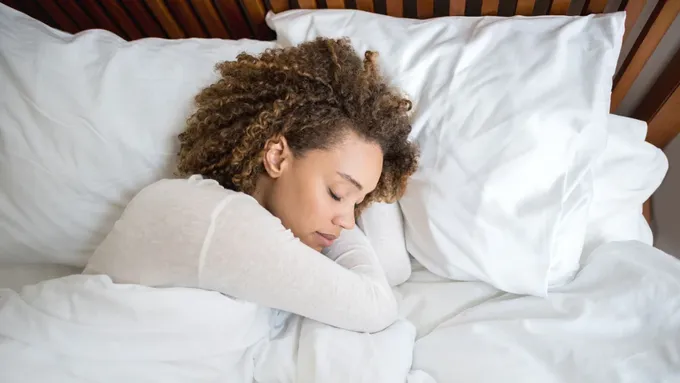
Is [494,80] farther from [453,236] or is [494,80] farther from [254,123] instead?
[254,123]

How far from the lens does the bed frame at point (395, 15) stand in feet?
3.94

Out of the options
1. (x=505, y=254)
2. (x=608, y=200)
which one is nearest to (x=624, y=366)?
(x=505, y=254)

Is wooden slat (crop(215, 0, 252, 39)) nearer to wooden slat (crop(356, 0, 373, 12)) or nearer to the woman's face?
wooden slat (crop(356, 0, 373, 12))

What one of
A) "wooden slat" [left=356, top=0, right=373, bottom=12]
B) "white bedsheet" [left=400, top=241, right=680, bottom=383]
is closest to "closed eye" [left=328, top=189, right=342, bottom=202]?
"white bedsheet" [left=400, top=241, right=680, bottom=383]

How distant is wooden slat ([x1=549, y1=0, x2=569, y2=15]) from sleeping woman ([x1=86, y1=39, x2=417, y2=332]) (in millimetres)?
417

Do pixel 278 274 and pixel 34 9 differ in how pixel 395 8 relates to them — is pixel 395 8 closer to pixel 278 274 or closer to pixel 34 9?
pixel 278 274

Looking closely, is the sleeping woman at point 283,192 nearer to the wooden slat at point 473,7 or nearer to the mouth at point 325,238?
the mouth at point 325,238

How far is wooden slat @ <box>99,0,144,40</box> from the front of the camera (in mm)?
1425

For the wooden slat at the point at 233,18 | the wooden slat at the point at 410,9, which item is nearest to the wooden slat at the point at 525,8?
the wooden slat at the point at 410,9

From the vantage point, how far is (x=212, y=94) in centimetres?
114

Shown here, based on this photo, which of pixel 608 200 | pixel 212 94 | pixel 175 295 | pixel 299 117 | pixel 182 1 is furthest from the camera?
pixel 182 1

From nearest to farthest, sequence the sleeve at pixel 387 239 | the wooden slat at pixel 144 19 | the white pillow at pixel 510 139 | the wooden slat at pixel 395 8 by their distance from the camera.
Result: 1. the white pillow at pixel 510 139
2. the sleeve at pixel 387 239
3. the wooden slat at pixel 395 8
4. the wooden slat at pixel 144 19

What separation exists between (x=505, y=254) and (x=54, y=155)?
981 mm

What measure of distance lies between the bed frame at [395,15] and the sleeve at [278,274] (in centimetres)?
67
